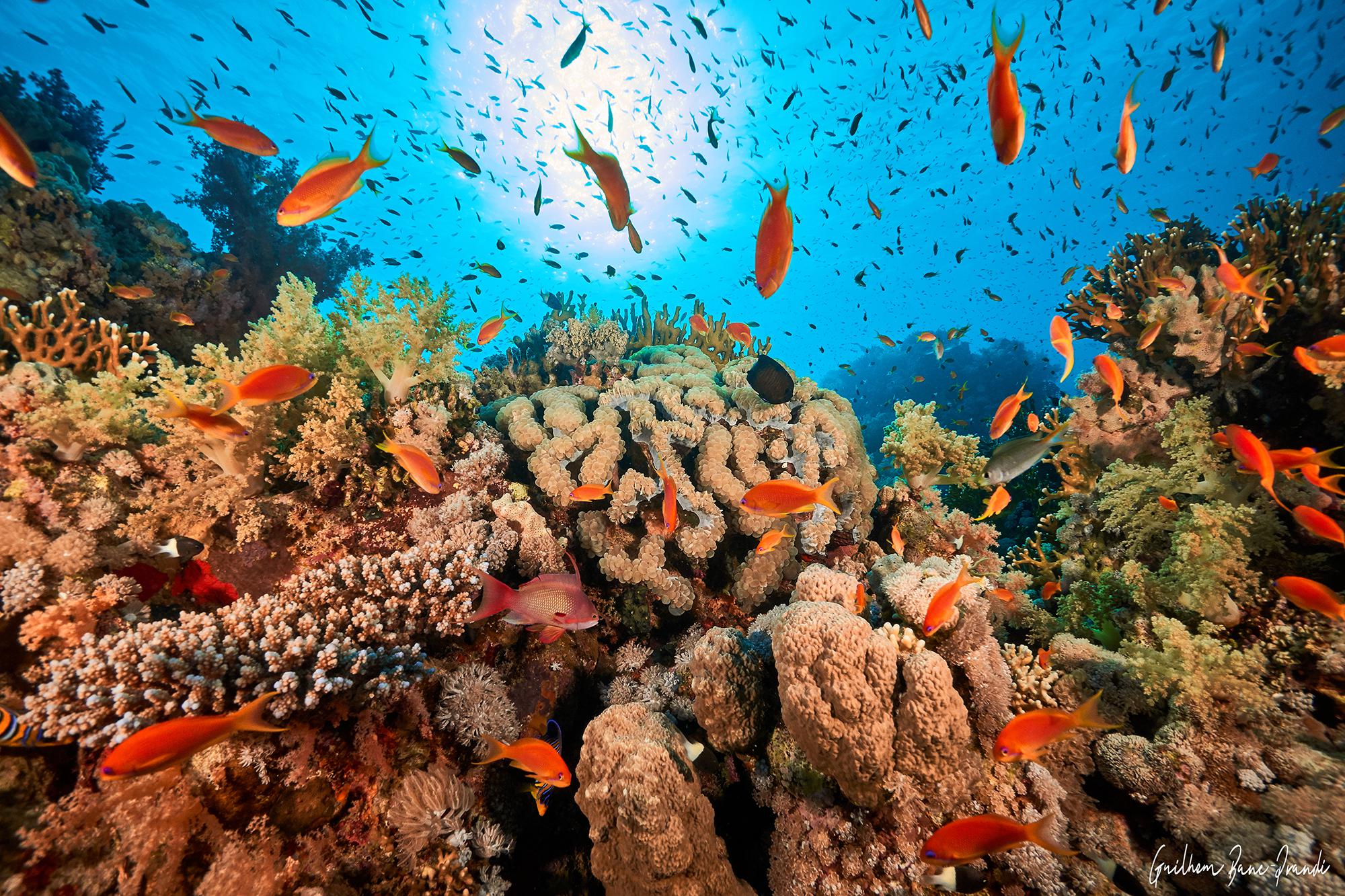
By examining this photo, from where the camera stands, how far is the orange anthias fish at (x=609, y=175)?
2.60m

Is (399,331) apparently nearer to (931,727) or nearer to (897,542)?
(931,727)

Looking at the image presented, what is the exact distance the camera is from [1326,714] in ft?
8.96

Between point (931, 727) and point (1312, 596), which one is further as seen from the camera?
point (1312, 596)

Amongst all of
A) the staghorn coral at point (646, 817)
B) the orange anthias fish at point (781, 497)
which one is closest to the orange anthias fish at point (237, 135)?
the orange anthias fish at point (781, 497)

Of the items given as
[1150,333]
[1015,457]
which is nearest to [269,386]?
[1015,457]

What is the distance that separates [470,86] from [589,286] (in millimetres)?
47236

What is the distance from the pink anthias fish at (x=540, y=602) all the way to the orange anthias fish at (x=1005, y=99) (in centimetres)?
333

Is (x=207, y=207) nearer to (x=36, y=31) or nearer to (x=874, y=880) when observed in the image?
(x=874, y=880)

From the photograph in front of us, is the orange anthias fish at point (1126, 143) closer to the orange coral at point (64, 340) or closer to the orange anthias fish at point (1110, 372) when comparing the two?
the orange anthias fish at point (1110, 372)

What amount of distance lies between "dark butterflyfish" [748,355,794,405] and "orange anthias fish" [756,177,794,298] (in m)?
2.39

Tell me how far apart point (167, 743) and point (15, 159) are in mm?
3833

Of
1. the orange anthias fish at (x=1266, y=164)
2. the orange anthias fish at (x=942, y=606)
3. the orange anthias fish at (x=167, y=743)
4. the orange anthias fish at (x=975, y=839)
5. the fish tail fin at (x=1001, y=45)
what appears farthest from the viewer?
the orange anthias fish at (x=1266, y=164)

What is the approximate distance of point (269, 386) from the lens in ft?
8.87

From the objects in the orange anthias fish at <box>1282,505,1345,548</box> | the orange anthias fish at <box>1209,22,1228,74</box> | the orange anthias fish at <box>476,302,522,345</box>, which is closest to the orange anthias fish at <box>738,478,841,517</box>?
the orange anthias fish at <box>1282,505,1345,548</box>
